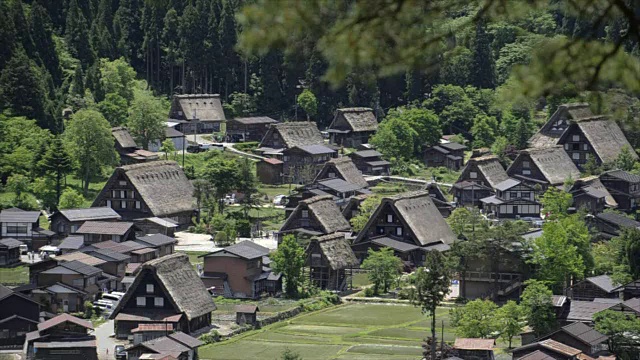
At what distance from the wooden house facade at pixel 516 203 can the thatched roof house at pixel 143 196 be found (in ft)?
37.1

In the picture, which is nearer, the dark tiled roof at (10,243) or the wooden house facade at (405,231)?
the dark tiled roof at (10,243)

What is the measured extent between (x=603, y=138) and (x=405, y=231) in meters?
14.8

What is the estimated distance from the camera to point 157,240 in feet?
141

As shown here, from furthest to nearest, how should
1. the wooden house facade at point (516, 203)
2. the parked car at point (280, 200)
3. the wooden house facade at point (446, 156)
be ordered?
the wooden house facade at point (446, 156), the parked car at point (280, 200), the wooden house facade at point (516, 203)

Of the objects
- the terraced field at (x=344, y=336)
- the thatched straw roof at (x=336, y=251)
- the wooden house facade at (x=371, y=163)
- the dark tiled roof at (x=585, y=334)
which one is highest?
the wooden house facade at (x=371, y=163)

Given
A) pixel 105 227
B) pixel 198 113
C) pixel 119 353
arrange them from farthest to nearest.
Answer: pixel 198 113, pixel 105 227, pixel 119 353

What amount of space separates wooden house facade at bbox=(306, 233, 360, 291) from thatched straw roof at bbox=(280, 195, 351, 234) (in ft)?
13.7

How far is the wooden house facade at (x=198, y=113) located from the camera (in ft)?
202

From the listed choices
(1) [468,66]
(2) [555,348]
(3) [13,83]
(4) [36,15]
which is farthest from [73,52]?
(2) [555,348]

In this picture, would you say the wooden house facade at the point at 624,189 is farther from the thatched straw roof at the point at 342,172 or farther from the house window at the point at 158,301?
the house window at the point at 158,301

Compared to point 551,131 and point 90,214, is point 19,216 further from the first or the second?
point 551,131

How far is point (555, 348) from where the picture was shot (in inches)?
1113

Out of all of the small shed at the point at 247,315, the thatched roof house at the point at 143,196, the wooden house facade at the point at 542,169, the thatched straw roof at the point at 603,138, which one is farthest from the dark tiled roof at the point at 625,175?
the small shed at the point at 247,315

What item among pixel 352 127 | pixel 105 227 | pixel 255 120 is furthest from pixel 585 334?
pixel 255 120
